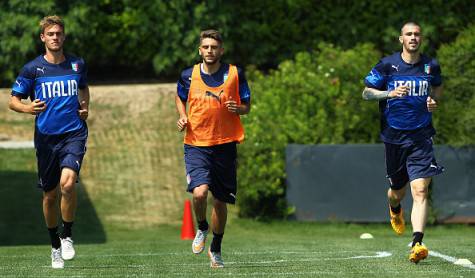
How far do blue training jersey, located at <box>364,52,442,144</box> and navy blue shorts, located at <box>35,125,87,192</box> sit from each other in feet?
9.39

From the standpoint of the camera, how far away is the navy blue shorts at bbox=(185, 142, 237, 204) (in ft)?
38.6

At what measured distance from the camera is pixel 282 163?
2075cm

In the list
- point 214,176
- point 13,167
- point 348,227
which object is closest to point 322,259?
point 214,176

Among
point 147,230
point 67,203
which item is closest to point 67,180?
point 67,203

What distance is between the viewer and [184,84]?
11875 mm

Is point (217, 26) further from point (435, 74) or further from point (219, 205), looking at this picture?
point (219, 205)

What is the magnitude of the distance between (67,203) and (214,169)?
55.5 inches

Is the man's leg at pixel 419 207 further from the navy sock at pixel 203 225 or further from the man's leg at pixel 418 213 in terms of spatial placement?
the navy sock at pixel 203 225

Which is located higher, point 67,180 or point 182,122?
point 182,122

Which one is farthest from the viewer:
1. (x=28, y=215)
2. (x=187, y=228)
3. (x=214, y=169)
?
(x=28, y=215)

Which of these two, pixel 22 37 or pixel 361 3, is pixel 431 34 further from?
pixel 22 37

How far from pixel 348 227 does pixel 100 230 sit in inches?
150

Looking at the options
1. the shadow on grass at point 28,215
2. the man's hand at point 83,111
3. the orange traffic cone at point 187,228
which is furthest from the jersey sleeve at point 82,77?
A: the shadow on grass at point 28,215

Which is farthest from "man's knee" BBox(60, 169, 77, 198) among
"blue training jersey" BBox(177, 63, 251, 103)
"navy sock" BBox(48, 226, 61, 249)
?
"blue training jersey" BBox(177, 63, 251, 103)
